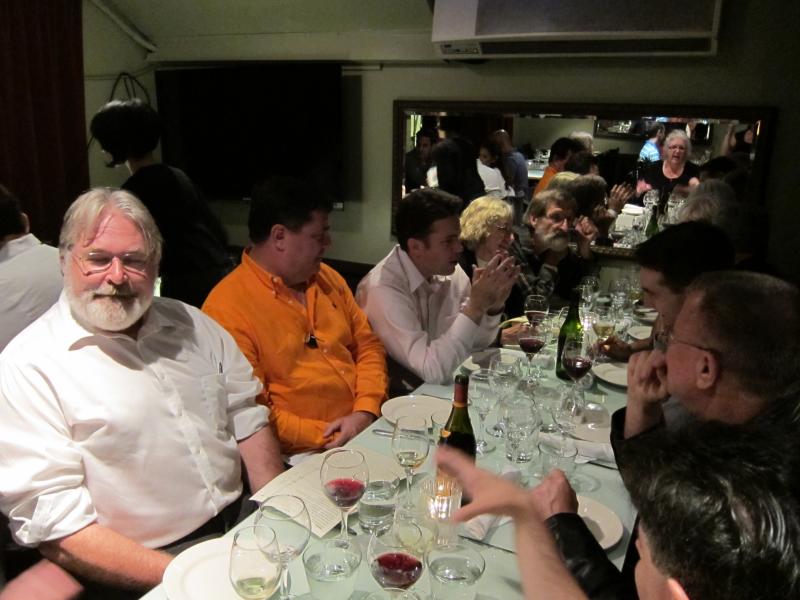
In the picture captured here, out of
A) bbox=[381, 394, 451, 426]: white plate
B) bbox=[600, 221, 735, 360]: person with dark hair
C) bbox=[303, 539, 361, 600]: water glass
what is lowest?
bbox=[381, 394, 451, 426]: white plate

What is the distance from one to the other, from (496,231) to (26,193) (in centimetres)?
283

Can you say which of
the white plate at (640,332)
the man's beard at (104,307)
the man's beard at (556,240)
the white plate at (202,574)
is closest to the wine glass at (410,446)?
the white plate at (202,574)

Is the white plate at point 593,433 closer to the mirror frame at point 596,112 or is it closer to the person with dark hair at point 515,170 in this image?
the mirror frame at point 596,112

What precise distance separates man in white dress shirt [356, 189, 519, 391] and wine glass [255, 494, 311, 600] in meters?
0.98

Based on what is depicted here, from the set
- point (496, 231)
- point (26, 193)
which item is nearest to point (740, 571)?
point (496, 231)

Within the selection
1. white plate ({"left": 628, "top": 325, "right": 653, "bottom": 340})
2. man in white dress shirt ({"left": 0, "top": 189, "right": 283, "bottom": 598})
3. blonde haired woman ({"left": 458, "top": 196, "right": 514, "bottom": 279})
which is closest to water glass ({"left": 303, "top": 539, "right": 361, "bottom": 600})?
man in white dress shirt ({"left": 0, "top": 189, "right": 283, "bottom": 598})

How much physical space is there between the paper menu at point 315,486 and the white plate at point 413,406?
0.22m

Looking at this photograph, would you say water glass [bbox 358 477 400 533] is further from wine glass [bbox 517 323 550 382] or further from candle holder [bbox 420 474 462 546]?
wine glass [bbox 517 323 550 382]

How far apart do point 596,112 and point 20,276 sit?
2.84 metres

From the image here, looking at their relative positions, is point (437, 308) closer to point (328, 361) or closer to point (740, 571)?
point (328, 361)

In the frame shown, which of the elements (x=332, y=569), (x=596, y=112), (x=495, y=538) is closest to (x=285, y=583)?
(x=332, y=569)

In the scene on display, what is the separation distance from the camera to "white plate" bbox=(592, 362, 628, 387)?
2000mm

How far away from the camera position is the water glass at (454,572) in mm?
1014

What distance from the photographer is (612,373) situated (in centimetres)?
206
